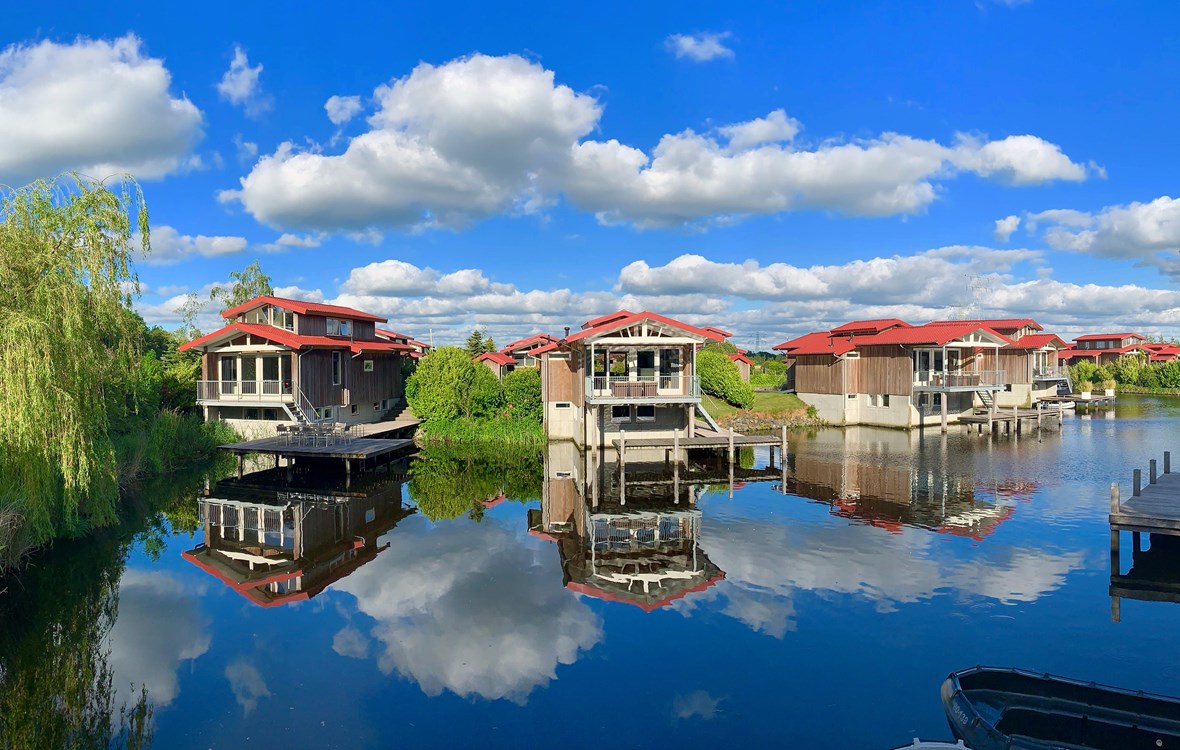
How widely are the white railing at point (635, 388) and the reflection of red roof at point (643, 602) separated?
1362 cm

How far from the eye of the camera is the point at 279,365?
107 feet

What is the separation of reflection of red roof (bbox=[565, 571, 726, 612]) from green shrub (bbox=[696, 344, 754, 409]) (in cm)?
3058

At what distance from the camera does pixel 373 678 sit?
10.9 metres

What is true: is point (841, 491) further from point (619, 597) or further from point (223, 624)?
point (223, 624)

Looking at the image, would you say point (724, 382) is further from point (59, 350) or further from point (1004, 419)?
point (59, 350)

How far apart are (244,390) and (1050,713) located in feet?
111

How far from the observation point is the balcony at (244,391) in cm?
3234

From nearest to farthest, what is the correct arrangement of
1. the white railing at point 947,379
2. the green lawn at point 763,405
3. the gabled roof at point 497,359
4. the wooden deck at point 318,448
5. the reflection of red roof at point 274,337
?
1. the wooden deck at point 318,448
2. the reflection of red roof at point 274,337
3. the white railing at point 947,379
4. the green lawn at point 763,405
5. the gabled roof at point 497,359

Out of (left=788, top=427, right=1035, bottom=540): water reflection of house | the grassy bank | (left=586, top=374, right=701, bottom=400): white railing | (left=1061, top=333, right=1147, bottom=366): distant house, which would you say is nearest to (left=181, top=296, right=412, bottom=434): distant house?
the grassy bank

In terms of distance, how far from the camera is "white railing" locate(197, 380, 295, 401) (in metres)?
32.4

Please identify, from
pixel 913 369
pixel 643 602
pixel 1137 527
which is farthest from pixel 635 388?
pixel 913 369

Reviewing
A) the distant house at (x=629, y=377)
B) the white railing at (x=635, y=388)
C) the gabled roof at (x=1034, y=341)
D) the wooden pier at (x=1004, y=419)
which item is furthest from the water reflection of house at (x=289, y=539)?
the gabled roof at (x=1034, y=341)

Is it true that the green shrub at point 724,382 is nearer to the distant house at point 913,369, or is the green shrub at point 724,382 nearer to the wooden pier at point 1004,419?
the distant house at point 913,369

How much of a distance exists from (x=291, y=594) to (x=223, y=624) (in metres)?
1.71
